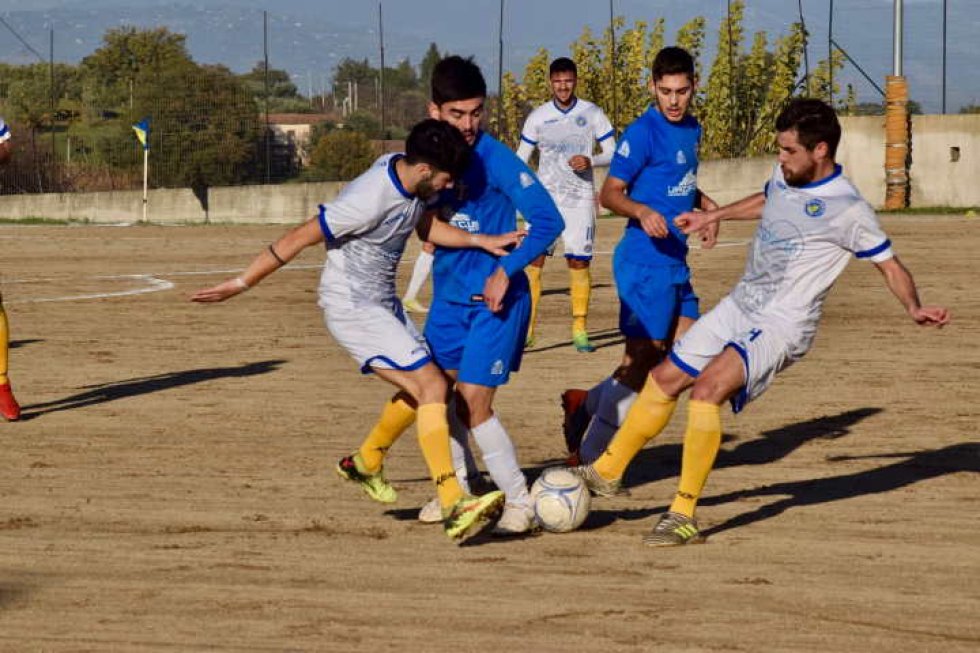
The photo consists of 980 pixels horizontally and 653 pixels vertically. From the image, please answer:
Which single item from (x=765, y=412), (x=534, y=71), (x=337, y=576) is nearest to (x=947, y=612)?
(x=337, y=576)

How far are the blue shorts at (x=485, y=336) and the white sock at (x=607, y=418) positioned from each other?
1382mm

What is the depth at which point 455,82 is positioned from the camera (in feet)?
24.9

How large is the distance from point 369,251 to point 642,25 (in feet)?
95.7

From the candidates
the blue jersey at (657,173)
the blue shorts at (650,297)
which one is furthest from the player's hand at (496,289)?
the blue jersey at (657,173)

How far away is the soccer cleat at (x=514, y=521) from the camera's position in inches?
303

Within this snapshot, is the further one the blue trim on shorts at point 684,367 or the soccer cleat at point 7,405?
the soccer cleat at point 7,405

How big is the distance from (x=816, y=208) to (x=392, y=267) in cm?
192

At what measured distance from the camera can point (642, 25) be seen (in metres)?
36.0

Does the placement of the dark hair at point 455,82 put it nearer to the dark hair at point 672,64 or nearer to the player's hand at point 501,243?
the player's hand at point 501,243

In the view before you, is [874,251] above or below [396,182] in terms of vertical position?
below

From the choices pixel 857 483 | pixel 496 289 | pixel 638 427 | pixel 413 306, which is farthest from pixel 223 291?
pixel 413 306

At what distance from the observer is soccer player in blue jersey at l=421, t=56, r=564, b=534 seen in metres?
7.62

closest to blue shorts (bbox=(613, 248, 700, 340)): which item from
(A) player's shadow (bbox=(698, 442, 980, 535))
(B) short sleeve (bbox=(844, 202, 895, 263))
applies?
(A) player's shadow (bbox=(698, 442, 980, 535))

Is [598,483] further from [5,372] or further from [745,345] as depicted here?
[5,372]
